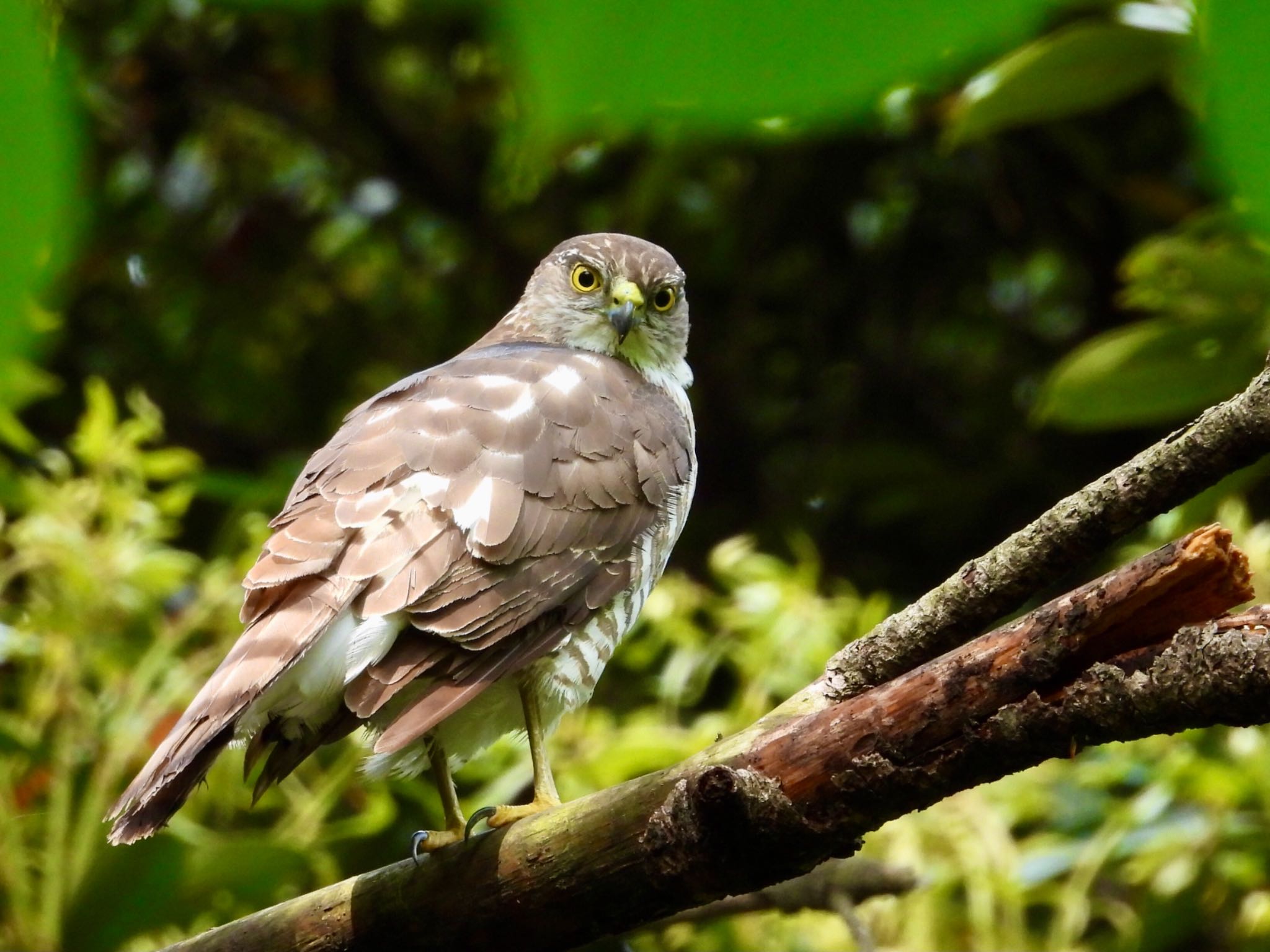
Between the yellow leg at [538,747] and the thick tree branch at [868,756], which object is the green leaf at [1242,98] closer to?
the thick tree branch at [868,756]

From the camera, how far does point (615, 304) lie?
425cm

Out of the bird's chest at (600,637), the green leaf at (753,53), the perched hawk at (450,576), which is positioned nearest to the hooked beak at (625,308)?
the perched hawk at (450,576)

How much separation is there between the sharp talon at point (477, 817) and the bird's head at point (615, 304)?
5.87 ft

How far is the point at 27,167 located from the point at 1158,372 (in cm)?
295

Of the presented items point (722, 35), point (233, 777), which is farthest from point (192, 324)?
point (722, 35)

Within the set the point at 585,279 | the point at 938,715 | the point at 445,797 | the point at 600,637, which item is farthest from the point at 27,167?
the point at 585,279

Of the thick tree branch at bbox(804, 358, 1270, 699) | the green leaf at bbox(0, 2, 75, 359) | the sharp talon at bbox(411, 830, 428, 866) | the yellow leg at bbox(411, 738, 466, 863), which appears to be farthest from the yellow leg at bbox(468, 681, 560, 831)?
the green leaf at bbox(0, 2, 75, 359)

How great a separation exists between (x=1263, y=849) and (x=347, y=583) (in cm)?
240

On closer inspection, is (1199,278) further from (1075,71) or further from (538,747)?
(538,747)

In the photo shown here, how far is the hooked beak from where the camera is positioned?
4145mm

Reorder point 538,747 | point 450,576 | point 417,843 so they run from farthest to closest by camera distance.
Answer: point 538,747, point 450,576, point 417,843

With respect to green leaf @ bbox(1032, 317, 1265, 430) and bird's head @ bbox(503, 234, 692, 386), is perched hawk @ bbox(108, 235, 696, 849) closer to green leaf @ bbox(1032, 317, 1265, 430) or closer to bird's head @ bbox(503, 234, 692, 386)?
bird's head @ bbox(503, 234, 692, 386)

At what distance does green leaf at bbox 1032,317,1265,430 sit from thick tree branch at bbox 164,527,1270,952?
136 cm

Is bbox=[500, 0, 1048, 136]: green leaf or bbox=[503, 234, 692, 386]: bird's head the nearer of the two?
bbox=[500, 0, 1048, 136]: green leaf
